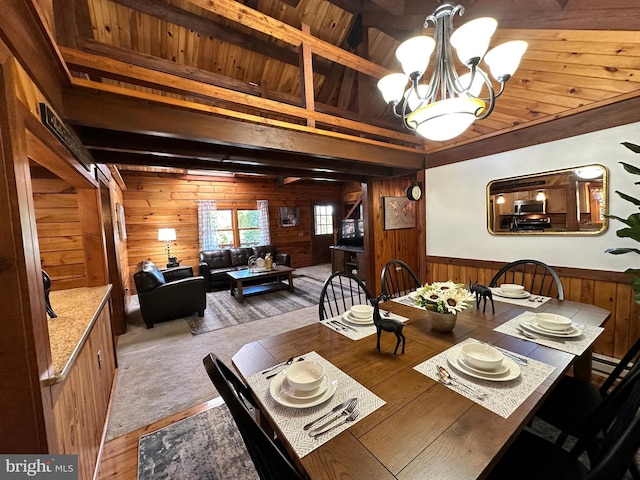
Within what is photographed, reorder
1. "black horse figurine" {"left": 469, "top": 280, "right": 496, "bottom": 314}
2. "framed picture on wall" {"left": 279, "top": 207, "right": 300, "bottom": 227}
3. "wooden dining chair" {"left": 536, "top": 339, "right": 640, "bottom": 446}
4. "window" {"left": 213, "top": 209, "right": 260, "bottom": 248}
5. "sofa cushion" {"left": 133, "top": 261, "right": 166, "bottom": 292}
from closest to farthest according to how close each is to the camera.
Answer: "wooden dining chair" {"left": 536, "top": 339, "right": 640, "bottom": 446}, "black horse figurine" {"left": 469, "top": 280, "right": 496, "bottom": 314}, "sofa cushion" {"left": 133, "top": 261, "right": 166, "bottom": 292}, "window" {"left": 213, "top": 209, "right": 260, "bottom": 248}, "framed picture on wall" {"left": 279, "top": 207, "right": 300, "bottom": 227}

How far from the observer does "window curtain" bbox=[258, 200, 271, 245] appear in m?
7.18

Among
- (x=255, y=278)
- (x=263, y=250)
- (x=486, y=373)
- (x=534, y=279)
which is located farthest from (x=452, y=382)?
(x=263, y=250)

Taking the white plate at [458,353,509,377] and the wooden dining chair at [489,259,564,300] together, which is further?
the wooden dining chair at [489,259,564,300]

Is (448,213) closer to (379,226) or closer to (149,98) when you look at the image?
(379,226)

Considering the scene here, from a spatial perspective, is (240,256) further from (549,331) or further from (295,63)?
(549,331)

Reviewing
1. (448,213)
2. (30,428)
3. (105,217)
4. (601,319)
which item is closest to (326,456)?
(30,428)

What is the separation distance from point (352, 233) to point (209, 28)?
4.57 metres

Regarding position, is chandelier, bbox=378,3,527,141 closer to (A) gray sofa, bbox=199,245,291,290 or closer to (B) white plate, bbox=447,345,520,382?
(B) white plate, bbox=447,345,520,382

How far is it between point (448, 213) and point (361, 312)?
235 cm

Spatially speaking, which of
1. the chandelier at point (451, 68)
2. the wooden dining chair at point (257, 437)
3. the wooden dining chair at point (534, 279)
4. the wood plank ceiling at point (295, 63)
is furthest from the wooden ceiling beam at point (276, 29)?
the wooden dining chair at point (534, 279)

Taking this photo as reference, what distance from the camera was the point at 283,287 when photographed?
5.18 meters

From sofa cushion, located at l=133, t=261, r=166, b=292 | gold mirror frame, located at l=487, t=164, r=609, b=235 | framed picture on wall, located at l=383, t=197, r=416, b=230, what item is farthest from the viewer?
framed picture on wall, located at l=383, t=197, r=416, b=230

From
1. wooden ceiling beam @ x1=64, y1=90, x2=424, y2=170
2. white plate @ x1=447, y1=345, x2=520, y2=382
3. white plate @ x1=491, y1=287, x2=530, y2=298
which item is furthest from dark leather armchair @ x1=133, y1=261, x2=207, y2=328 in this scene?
white plate @ x1=491, y1=287, x2=530, y2=298

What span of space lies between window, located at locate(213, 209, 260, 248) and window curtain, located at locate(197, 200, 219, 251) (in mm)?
138
